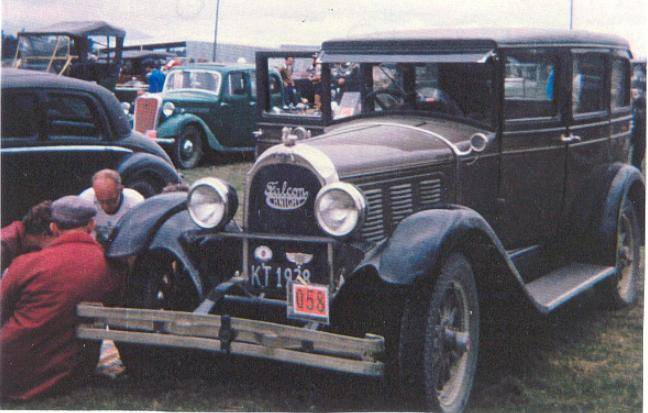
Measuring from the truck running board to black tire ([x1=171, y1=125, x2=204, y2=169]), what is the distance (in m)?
8.57

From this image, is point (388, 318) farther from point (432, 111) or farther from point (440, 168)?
point (432, 111)

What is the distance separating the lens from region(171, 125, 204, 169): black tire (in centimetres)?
1220

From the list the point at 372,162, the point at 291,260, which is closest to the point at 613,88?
the point at 372,162

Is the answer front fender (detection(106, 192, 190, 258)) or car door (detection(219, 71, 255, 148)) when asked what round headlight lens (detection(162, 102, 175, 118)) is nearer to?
car door (detection(219, 71, 255, 148))

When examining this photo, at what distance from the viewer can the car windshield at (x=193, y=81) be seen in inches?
516

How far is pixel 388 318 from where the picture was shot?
348 cm

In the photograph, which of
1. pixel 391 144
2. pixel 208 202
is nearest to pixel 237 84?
pixel 391 144

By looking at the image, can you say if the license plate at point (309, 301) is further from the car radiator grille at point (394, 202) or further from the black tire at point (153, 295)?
the black tire at point (153, 295)

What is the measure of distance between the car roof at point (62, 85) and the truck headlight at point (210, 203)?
79.3 inches

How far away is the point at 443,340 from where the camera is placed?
369 cm

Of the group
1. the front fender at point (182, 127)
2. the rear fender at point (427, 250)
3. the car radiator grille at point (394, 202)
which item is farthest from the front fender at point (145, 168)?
the front fender at point (182, 127)

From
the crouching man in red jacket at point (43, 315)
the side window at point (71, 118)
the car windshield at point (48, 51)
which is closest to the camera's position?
the crouching man in red jacket at point (43, 315)

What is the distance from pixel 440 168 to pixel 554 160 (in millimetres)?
1062

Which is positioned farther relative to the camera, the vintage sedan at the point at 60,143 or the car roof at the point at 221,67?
the car roof at the point at 221,67
